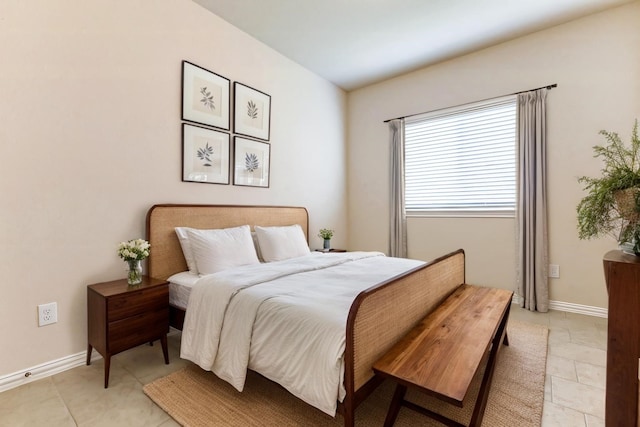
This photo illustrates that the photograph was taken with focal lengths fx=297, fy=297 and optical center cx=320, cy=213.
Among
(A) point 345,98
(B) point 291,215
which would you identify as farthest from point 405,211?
(A) point 345,98

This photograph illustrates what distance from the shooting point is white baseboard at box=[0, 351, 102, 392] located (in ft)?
5.90

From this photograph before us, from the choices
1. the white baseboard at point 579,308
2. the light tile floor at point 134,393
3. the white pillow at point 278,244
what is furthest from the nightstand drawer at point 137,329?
the white baseboard at point 579,308

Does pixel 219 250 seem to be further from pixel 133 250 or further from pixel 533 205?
pixel 533 205

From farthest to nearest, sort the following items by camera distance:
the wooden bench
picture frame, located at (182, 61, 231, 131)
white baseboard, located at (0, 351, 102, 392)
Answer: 1. picture frame, located at (182, 61, 231, 131)
2. white baseboard, located at (0, 351, 102, 392)
3. the wooden bench

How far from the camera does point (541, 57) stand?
A: 10.5 feet

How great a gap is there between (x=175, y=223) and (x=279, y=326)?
5.08ft

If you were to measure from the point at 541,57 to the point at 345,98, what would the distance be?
252 cm

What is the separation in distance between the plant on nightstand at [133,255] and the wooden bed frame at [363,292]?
0.29 m

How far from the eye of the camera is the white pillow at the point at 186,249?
2460 mm

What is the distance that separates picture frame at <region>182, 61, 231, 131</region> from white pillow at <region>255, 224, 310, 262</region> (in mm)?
1144

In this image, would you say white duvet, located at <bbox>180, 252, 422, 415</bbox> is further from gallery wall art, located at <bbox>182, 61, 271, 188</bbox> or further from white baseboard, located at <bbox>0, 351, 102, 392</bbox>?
gallery wall art, located at <bbox>182, 61, 271, 188</bbox>

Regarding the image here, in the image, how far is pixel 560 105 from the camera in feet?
10.2

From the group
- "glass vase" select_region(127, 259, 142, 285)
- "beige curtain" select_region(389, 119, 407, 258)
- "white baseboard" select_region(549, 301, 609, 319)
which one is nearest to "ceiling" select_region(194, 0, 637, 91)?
"beige curtain" select_region(389, 119, 407, 258)

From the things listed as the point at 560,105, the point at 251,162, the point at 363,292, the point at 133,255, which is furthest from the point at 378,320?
the point at 560,105
